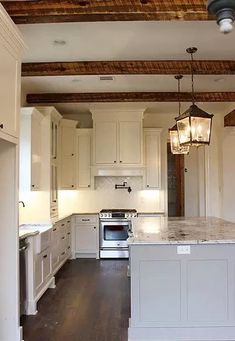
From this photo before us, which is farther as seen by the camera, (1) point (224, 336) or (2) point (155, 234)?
(2) point (155, 234)

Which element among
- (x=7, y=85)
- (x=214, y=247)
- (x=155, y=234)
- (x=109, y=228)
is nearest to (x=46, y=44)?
(x=7, y=85)

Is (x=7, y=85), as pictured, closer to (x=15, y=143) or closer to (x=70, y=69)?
(x=15, y=143)

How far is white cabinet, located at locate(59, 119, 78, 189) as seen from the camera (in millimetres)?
6902

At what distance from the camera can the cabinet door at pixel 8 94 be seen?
2.77 metres

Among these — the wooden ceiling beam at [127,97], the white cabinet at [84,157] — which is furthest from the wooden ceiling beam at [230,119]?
the white cabinet at [84,157]

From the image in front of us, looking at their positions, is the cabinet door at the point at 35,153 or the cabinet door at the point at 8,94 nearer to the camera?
the cabinet door at the point at 8,94

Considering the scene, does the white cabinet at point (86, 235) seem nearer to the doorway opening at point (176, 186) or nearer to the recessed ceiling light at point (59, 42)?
the doorway opening at point (176, 186)

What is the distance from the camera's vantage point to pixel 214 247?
3246mm

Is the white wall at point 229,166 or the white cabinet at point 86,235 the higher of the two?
the white wall at point 229,166

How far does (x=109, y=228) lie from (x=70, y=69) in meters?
→ 3.44

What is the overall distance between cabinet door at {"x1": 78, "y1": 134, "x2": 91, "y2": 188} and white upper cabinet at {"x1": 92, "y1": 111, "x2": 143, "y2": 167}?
28 centimetres

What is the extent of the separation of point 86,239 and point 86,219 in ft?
1.29

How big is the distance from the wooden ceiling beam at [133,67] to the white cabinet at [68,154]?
243 cm

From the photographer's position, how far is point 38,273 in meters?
4.31
